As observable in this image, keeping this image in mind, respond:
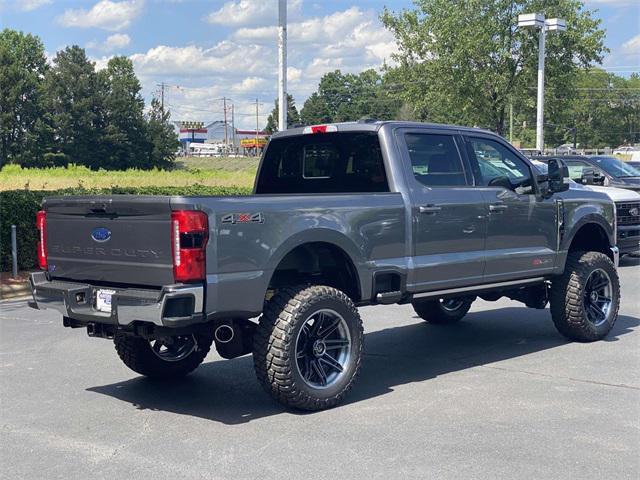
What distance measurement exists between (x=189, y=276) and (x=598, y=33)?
3342cm

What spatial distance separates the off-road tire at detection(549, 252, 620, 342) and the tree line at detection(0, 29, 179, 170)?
7354cm

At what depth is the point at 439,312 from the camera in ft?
30.9

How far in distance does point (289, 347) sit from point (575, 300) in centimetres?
354

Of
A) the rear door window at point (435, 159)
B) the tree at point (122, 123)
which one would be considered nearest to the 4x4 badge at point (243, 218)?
the rear door window at point (435, 159)

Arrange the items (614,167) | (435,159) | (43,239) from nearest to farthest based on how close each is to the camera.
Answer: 1. (43,239)
2. (435,159)
3. (614,167)

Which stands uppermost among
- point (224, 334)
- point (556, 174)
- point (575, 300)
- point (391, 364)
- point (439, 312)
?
point (556, 174)

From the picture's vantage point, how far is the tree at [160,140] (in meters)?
80.9

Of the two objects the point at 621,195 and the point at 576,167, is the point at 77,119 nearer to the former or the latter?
the point at 576,167

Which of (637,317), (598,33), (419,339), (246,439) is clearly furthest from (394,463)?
(598,33)

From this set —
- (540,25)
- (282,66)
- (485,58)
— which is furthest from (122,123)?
(282,66)

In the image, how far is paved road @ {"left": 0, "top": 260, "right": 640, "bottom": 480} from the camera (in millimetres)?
4934

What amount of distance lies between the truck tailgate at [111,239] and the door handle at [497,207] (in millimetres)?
3197

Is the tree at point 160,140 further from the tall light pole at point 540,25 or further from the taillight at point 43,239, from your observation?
the taillight at point 43,239

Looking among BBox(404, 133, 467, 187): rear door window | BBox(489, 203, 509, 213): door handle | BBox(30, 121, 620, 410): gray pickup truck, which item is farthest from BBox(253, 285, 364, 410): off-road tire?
BBox(489, 203, 509, 213): door handle
